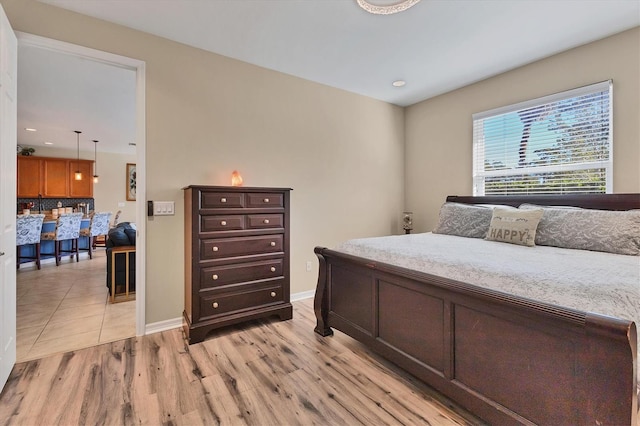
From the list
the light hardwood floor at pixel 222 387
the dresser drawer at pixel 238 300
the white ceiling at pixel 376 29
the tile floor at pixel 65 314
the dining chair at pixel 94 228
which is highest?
the white ceiling at pixel 376 29

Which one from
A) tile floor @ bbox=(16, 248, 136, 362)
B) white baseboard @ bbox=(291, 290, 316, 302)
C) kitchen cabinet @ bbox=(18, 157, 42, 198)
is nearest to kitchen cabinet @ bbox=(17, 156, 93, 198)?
kitchen cabinet @ bbox=(18, 157, 42, 198)

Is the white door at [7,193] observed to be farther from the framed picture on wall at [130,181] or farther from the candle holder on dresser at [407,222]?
the framed picture on wall at [130,181]

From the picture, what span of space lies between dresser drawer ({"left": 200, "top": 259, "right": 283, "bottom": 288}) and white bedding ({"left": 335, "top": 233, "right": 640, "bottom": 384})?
2.79 feet

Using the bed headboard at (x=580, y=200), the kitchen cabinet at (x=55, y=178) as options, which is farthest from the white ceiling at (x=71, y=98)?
the bed headboard at (x=580, y=200)

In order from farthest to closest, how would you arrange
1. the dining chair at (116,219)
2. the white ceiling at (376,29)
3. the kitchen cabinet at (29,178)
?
the dining chair at (116,219) < the kitchen cabinet at (29,178) < the white ceiling at (376,29)

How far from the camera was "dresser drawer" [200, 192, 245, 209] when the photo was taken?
254 centimetres

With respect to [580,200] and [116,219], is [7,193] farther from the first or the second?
[116,219]

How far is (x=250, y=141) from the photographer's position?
10.5 feet

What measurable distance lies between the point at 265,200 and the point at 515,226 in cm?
216

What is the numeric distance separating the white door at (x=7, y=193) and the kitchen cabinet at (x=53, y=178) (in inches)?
277

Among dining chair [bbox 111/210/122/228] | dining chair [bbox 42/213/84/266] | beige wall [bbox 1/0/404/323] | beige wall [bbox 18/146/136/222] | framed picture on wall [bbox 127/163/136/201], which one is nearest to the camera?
beige wall [bbox 1/0/404/323]

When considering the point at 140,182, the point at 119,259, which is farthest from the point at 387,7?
the point at 119,259

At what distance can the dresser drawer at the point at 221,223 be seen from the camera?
2545 millimetres

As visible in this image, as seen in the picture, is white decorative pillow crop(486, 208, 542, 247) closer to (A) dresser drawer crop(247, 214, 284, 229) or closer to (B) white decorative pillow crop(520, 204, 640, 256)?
(B) white decorative pillow crop(520, 204, 640, 256)
